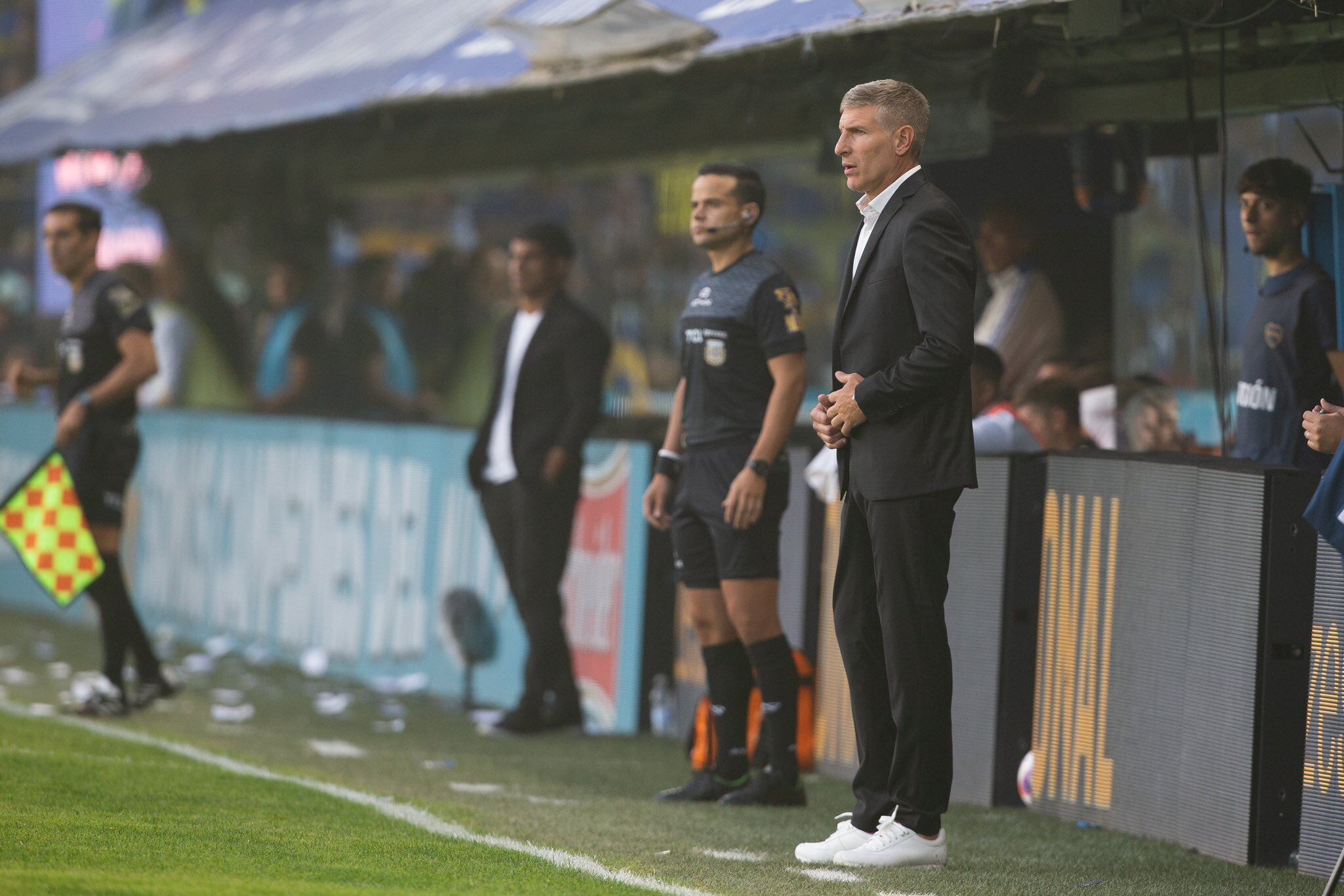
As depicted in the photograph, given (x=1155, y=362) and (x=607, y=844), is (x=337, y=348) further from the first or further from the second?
(x=607, y=844)

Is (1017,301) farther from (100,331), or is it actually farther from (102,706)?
(102,706)

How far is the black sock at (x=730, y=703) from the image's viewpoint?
700 centimetres

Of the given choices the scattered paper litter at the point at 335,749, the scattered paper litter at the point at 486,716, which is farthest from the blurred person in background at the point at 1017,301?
the scattered paper litter at the point at 335,749

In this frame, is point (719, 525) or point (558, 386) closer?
point (719, 525)

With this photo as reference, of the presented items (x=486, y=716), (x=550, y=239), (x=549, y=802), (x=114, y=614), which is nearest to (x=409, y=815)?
(x=549, y=802)

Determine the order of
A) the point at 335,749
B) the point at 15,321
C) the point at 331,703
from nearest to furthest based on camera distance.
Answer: the point at 335,749 → the point at 331,703 → the point at 15,321

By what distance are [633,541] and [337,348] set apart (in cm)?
525

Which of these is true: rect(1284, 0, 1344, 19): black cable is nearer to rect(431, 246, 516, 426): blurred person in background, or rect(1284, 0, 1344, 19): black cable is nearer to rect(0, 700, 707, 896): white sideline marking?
rect(0, 700, 707, 896): white sideline marking

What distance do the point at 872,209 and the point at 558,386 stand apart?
399cm

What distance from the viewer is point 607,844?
587cm

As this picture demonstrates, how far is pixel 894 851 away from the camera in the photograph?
5414 millimetres

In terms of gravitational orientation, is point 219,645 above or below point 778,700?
below

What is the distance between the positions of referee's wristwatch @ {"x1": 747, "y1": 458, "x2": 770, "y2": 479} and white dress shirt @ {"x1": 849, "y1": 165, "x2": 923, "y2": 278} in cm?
109

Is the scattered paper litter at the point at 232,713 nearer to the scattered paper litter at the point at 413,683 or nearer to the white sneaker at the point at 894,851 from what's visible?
the scattered paper litter at the point at 413,683
